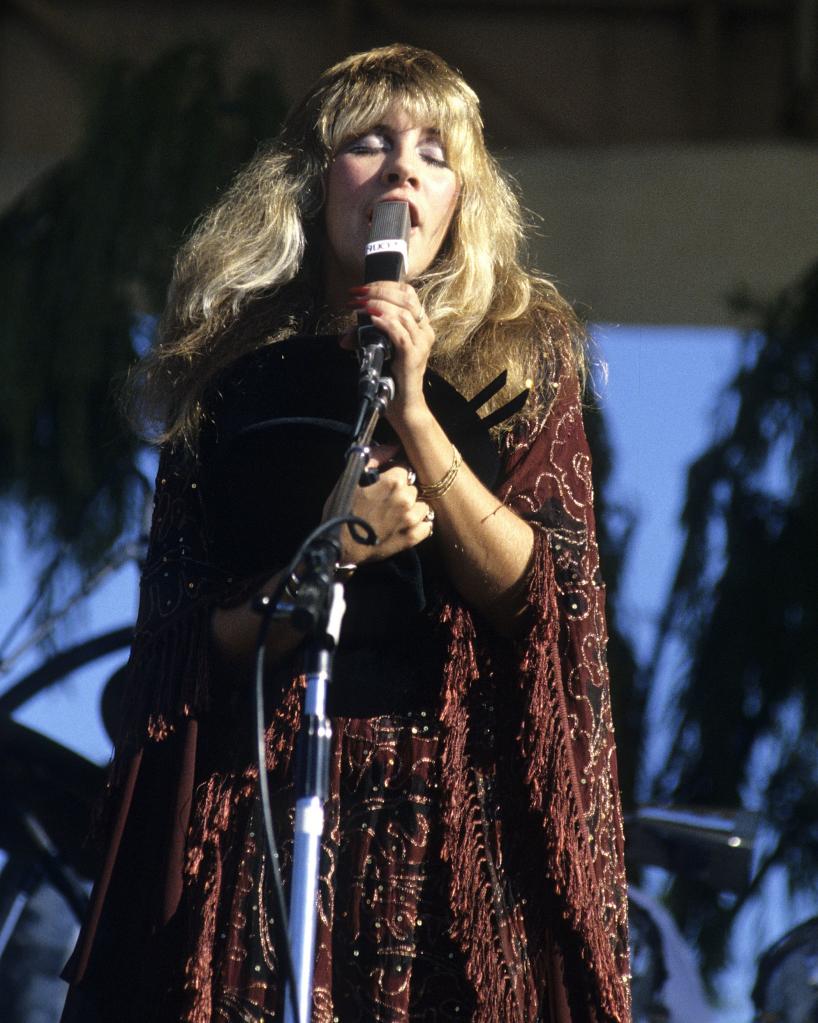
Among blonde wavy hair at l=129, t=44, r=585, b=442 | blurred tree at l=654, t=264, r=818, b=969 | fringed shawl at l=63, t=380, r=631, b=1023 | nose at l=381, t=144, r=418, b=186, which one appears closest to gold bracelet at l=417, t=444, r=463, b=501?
fringed shawl at l=63, t=380, r=631, b=1023

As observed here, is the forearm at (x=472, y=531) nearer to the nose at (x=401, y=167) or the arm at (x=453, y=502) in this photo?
the arm at (x=453, y=502)

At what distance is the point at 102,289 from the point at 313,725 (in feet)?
9.09

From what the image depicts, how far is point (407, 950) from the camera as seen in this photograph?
5.30ft

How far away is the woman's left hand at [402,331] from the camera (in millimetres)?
1537

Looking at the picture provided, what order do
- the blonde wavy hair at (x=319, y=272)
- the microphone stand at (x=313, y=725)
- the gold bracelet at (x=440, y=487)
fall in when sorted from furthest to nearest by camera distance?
the blonde wavy hair at (x=319, y=272) < the gold bracelet at (x=440, y=487) < the microphone stand at (x=313, y=725)

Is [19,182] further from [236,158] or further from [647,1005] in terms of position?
[647,1005]

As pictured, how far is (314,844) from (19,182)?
3.91 m

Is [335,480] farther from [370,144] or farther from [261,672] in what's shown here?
[370,144]

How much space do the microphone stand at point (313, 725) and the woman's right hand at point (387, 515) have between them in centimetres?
13

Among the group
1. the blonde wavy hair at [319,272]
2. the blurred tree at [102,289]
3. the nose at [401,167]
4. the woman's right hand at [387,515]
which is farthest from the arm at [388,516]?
the blurred tree at [102,289]

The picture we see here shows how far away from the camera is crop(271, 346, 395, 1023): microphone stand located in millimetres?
1360

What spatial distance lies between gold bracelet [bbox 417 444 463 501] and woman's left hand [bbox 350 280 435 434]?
0.25ft

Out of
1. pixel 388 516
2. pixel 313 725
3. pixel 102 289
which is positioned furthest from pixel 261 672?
pixel 102 289

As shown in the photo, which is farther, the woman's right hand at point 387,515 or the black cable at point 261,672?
the woman's right hand at point 387,515
